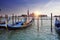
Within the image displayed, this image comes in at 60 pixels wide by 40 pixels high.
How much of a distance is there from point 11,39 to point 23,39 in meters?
0.52

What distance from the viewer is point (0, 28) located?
304 inches

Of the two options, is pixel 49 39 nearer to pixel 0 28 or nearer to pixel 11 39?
pixel 11 39

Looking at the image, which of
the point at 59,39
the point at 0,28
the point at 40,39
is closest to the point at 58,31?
the point at 59,39

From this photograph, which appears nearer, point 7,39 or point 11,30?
point 7,39

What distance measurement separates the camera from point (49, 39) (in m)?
4.78

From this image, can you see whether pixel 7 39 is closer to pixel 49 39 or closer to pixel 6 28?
pixel 49 39

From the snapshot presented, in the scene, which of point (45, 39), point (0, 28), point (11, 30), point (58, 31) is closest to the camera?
point (45, 39)

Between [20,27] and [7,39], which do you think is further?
[20,27]

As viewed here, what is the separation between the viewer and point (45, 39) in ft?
15.5

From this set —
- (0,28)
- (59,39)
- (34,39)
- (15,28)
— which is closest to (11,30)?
(15,28)

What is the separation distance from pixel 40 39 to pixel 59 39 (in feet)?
2.43

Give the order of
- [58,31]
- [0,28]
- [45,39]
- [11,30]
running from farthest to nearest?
[0,28]
[11,30]
[58,31]
[45,39]

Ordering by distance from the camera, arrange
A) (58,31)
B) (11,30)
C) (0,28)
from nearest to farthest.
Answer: (58,31) → (11,30) → (0,28)

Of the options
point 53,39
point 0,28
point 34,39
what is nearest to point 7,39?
point 34,39
